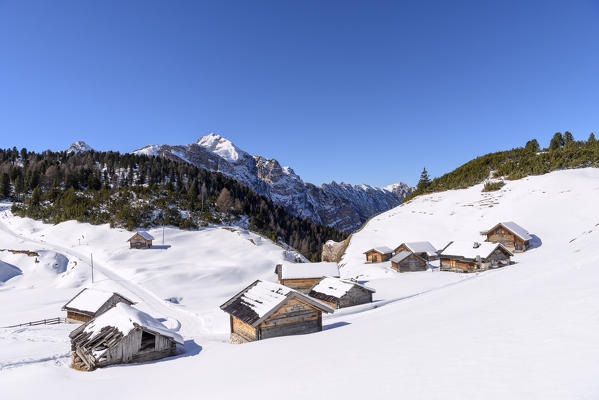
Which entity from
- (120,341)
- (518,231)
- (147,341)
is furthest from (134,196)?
(518,231)

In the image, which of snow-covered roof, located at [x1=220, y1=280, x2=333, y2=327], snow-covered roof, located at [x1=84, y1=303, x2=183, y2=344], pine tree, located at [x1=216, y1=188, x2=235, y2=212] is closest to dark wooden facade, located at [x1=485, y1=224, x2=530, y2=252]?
snow-covered roof, located at [x1=220, y1=280, x2=333, y2=327]

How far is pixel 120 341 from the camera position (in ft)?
57.5

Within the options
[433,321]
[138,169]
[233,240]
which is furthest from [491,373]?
[138,169]

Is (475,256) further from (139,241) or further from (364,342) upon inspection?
(139,241)

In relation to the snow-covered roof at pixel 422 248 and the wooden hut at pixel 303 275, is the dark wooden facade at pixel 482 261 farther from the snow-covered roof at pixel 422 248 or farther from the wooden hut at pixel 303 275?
the wooden hut at pixel 303 275

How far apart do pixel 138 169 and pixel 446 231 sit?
400ft

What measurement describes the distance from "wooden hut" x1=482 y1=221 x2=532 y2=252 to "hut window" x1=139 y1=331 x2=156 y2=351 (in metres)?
56.9

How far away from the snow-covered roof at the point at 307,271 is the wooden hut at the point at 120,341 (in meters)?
23.4

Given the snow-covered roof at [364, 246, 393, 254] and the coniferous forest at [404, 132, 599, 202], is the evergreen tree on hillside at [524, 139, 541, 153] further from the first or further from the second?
the snow-covered roof at [364, 246, 393, 254]

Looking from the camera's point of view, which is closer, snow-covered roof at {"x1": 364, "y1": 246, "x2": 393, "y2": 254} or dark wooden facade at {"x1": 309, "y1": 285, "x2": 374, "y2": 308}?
dark wooden facade at {"x1": 309, "y1": 285, "x2": 374, "y2": 308}

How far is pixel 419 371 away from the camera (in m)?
8.24

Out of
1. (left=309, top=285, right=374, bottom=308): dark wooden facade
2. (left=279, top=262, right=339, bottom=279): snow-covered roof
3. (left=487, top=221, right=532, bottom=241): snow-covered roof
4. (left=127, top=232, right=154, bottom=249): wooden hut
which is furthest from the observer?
(left=127, top=232, right=154, bottom=249): wooden hut

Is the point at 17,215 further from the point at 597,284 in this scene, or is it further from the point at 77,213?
the point at 597,284

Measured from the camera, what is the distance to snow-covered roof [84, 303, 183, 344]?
60.3 ft
